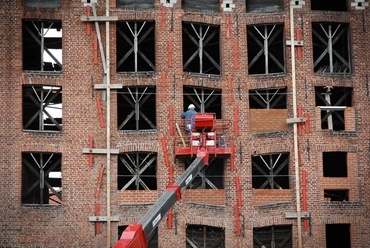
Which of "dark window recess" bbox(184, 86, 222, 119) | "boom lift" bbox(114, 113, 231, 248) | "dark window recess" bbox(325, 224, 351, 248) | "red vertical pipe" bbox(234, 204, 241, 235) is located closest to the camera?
"boom lift" bbox(114, 113, 231, 248)

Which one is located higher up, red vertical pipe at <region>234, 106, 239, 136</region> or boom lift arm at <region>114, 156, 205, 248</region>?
red vertical pipe at <region>234, 106, 239, 136</region>

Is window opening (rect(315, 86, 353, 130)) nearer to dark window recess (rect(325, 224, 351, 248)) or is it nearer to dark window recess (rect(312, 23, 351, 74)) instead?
dark window recess (rect(312, 23, 351, 74))

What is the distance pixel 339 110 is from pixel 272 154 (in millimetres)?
2982

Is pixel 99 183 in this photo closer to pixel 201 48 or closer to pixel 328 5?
pixel 201 48

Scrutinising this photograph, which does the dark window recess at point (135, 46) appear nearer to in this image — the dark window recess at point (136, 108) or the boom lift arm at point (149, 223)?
the dark window recess at point (136, 108)

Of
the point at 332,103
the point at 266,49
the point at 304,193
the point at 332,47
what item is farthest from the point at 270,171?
the point at 332,47

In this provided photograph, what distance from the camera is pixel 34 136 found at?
2906cm

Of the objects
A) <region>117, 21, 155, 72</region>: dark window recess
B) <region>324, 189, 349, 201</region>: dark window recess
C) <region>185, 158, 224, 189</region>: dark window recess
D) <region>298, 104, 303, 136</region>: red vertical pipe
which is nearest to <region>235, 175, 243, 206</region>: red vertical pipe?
<region>185, 158, 224, 189</region>: dark window recess

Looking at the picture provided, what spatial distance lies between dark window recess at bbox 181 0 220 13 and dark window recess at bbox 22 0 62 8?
453 cm

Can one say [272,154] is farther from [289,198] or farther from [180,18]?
[180,18]

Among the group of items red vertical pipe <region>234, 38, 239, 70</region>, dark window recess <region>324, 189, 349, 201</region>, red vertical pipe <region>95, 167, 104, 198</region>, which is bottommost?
dark window recess <region>324, 189, 349, 201</region>

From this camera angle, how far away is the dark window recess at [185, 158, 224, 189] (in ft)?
98.2

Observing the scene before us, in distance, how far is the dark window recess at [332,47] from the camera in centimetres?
3088

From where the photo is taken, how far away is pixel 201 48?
30.5m
